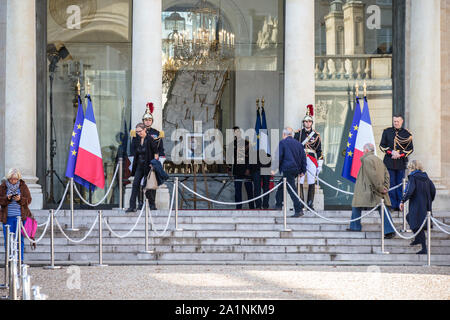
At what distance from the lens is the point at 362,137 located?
23453 millimetres

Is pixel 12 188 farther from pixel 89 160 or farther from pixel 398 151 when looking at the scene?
pixel 398 151

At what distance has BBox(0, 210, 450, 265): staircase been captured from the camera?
18172 mm

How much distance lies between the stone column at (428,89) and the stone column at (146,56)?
6547 mm

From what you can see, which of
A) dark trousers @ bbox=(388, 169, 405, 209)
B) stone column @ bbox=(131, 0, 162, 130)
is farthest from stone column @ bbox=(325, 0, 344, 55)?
stone column @ bbox=(131, 0, 162, 130)

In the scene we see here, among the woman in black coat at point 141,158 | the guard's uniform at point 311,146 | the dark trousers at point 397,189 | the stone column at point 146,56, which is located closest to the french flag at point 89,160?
the stone column at point 146,56

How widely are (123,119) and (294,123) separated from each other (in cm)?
540

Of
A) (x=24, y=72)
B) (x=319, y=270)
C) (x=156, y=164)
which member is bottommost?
(x=319, y=270)

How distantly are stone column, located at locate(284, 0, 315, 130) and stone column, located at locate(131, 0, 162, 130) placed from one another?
10.6 ft

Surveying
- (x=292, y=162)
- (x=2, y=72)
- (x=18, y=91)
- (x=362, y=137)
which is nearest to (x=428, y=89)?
(x=362, y=137)

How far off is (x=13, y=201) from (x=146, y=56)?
→ 7008 mm
